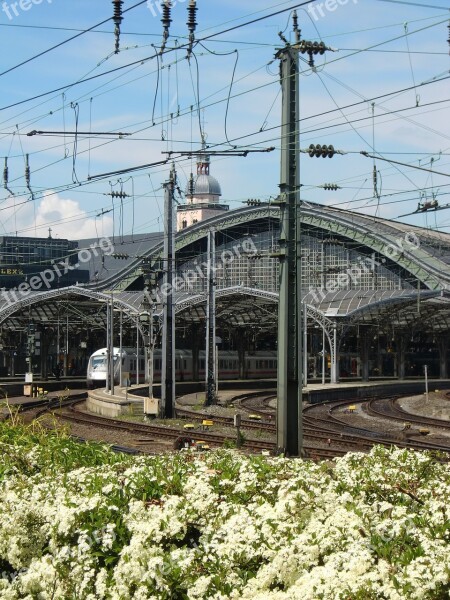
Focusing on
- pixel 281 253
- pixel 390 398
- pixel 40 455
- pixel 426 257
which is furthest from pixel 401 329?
pixel 40 455

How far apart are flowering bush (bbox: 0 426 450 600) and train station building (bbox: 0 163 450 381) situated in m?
49.7

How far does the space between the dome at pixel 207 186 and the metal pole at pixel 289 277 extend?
154230 mm

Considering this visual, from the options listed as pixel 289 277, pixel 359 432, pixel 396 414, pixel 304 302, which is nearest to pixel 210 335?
pixel 396 414

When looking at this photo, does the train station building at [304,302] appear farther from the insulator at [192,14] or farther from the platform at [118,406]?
the insulator at [192,14]

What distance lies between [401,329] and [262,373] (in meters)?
13.0

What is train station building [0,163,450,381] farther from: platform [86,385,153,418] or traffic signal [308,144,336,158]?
traffic signal [308,144,336,158]

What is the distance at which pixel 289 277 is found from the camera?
18.1m

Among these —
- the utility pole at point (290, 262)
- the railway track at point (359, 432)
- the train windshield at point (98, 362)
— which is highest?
the utility pole at point (290, 262)

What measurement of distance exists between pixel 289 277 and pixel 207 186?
523ft

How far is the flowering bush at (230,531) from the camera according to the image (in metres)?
7.31

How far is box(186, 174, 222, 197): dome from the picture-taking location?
174875 mm

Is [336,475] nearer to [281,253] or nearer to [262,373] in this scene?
[281,253]

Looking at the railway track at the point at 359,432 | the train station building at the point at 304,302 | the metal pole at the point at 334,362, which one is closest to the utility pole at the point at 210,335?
the railway track at the point at 359,432

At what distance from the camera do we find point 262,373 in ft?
274
